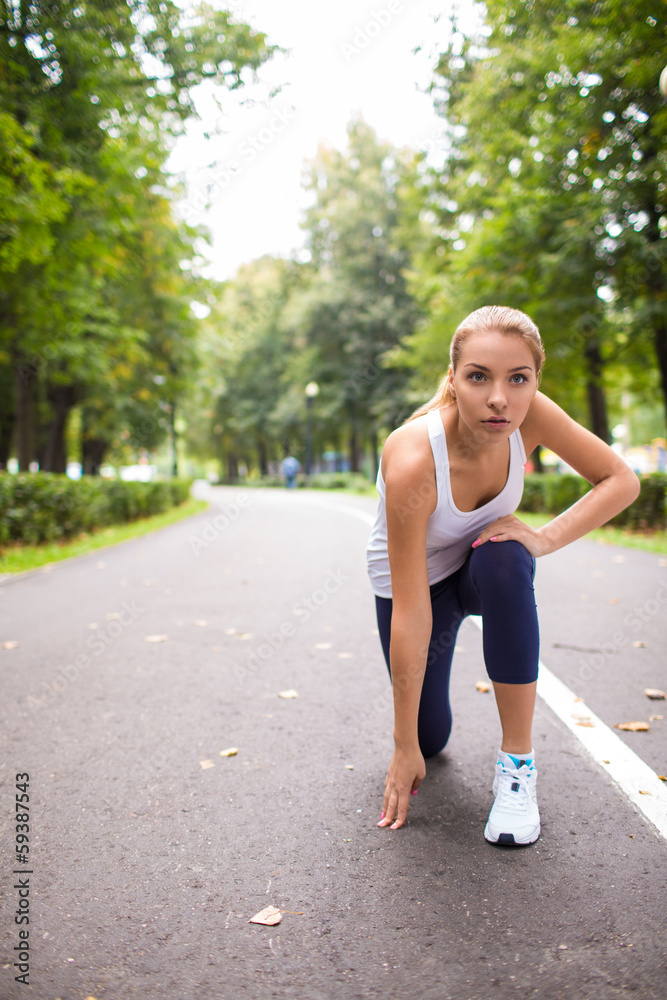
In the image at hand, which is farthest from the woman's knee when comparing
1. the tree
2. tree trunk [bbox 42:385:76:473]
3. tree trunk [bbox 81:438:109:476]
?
tree trunk [bbox 81:438:109:476]

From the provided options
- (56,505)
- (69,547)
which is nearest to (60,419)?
(56,505)

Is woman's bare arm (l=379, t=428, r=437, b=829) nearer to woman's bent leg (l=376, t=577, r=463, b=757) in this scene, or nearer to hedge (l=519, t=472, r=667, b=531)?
woman's bent leg (l=376, t=577, r=463, b=757)

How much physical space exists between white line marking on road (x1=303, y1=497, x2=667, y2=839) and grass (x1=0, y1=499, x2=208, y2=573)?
7.54m

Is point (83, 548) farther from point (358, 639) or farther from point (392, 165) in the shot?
point (392, 165)

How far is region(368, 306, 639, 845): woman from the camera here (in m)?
2.19

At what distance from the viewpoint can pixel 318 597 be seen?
687 centimetres

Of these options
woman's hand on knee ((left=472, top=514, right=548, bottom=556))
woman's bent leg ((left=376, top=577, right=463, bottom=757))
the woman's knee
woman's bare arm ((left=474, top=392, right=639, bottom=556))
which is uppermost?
woman's bare arm ((left=474, top=392, right=639, bottom=556))

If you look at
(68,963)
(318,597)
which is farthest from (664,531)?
(68,963)

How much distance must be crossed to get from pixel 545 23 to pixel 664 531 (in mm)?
8540

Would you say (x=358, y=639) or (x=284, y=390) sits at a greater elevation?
(x=284, y=390)

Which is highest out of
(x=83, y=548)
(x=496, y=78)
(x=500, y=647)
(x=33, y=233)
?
(x=496, y=78)

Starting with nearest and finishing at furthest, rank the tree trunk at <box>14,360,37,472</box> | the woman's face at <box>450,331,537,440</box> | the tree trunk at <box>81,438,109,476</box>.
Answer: the woman's face at <box>450,331,537,440</box>, the tree trunk at <box>14,360,37,472</box>, the tree trunk at <box>81,438,109,476</box>

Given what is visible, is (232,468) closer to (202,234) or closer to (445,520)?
(202,234)

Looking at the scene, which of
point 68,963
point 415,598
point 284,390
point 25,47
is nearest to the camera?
point 68,963
